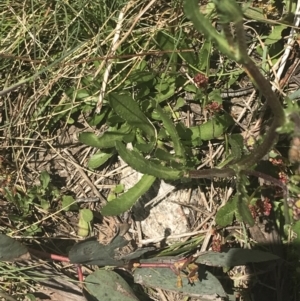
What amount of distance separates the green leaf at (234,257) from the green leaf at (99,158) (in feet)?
2.10

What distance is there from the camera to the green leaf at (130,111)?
2393mm

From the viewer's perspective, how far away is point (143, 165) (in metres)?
2.13

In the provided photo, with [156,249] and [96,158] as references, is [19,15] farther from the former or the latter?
[156,249]

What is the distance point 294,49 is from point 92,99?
980 millimetres

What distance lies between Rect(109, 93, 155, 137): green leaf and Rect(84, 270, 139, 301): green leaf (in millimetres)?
696

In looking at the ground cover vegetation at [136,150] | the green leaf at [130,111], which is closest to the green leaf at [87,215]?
the ground cover vegetation at [136,150]

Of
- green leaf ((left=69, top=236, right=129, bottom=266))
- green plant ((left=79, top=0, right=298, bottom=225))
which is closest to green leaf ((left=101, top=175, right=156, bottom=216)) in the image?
green plant ((left=79, top=0, right=298, bottom=225))

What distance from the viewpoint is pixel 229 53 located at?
1.39m

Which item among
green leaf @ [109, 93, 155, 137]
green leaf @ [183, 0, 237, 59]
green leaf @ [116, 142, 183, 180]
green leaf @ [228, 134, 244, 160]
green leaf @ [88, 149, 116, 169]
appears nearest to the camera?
green leaf @ [183, 0, 237, 59]

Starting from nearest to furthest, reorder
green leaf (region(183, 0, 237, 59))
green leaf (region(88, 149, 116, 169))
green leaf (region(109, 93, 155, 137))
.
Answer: green leaf (region(183, 0, 237, 59))
green leaf (region(109, 93, 155, 137))
green leaf (region(88, 149, 116, 169))

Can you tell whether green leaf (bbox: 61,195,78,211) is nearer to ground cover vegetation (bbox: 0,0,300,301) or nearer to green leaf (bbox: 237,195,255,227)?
ground cover vegetation (bbox: 0,0,300,301)

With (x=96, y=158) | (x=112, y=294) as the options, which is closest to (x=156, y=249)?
(x=112, y=294)

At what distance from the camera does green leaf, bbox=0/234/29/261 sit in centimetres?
244

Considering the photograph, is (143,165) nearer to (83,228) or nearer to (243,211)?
(243,211)
